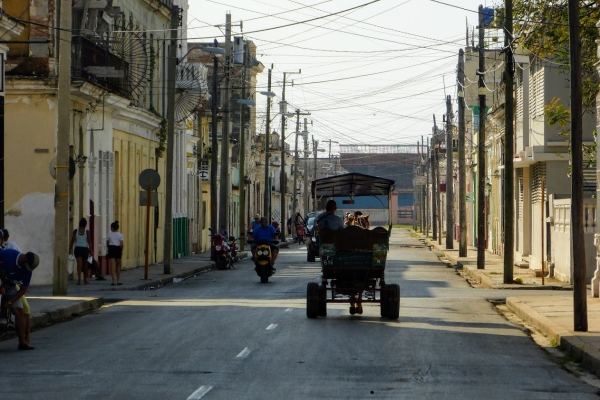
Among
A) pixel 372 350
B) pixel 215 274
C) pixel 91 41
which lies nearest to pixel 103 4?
pixel 91 41

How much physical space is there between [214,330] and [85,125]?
18.0 meters

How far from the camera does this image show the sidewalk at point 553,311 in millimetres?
15804

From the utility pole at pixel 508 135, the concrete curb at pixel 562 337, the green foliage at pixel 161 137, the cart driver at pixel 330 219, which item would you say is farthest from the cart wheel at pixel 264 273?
the green foliage at pixel 161 137

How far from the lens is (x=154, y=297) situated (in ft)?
91.5

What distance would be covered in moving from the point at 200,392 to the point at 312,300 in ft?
29.2

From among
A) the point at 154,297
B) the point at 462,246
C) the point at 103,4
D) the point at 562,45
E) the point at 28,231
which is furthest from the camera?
the point at 462,246

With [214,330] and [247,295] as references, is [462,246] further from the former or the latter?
[214,330]

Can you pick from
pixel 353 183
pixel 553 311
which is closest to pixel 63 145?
pixel 353 183

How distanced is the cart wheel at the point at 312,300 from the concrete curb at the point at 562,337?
3.71 m

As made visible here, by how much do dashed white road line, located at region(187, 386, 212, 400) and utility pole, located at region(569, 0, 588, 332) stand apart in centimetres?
745

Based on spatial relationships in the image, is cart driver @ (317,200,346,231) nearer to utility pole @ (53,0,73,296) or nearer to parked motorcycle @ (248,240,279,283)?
utility pole @ (53,0,73,296)

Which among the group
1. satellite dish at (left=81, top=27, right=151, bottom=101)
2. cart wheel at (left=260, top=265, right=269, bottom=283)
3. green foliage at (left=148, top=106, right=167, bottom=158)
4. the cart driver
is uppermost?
satellite dish at (left=81, top=27, right=151, bottom=101)

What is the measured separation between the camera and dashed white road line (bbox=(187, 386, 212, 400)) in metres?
11.8

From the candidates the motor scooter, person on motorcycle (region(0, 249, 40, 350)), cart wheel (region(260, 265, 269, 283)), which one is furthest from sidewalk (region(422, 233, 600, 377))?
the motor scooter
